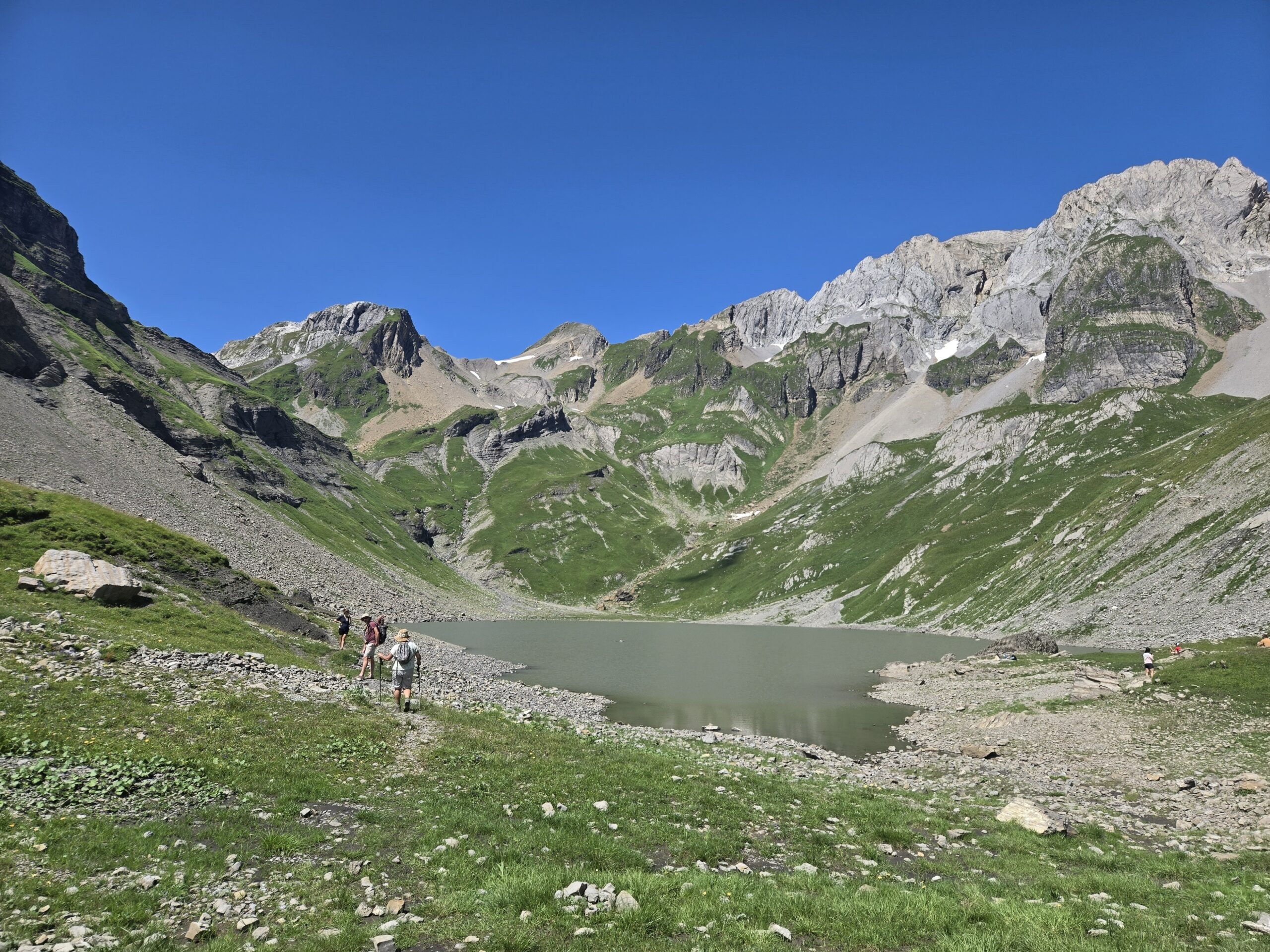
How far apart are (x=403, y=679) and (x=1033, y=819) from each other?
25210 mm

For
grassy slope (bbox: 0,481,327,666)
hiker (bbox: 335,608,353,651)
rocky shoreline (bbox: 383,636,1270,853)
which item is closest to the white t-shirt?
rocky shoreline (bbox: 383,636,1270,853)

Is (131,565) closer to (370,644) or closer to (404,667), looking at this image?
(370,644)

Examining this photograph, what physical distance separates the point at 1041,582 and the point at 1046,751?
11709 cm

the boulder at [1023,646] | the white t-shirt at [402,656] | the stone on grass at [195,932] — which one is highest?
the boulder at [1023,646]

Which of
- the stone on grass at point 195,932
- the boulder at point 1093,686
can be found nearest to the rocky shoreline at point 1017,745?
the boulder at point 1093,686

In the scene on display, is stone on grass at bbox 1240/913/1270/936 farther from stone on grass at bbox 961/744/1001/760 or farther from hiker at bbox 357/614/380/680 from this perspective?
hiker at bbox 357/614/380/680

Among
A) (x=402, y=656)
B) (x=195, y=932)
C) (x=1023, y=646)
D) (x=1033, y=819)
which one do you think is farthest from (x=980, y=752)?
(x=1023, y=646)

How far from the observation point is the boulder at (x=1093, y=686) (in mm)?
46906

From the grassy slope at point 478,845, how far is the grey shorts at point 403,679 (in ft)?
8.80

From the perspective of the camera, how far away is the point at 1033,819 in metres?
20.5

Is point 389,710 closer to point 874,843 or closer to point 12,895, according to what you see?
point 12,895

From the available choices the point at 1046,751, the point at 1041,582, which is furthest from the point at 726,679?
the point at 1041,582

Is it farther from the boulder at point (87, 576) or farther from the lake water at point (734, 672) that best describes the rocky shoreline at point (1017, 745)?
the boulder at point (87, 576)

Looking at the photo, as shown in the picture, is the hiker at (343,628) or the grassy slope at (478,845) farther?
the hiker at (343,628)
